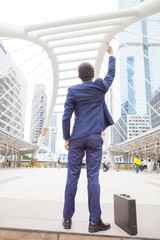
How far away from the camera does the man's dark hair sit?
2.03 metres

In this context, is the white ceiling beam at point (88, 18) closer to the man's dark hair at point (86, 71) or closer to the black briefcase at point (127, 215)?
the man's dark hair at point (86, 71)

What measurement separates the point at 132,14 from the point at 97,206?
7.43 metres

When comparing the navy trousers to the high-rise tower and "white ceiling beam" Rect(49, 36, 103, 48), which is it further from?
the high-rise tower

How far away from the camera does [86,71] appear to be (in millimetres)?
2047

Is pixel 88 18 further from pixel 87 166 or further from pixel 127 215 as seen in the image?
pixel 127 215

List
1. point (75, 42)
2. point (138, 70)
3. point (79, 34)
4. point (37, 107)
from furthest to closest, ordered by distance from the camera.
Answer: point (138, 70)
point (37, 107)
point (75, 42)
point (79, 34)

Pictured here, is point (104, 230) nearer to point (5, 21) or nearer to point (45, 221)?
point (45, 221)

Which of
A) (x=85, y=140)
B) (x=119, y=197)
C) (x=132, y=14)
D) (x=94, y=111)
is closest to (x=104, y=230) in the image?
(x=119, y=197)

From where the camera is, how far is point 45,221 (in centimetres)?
175

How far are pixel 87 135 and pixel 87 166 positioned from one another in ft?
1.05

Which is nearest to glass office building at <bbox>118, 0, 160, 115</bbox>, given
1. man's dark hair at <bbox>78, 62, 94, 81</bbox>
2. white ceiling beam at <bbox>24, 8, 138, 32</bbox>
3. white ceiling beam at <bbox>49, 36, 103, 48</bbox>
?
white ceiling beam at <bbox>49, 36, 103, 48</bbox>

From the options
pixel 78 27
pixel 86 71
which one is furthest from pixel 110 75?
pixel 78 27

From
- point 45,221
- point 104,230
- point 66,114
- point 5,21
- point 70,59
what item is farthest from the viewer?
point 70,59

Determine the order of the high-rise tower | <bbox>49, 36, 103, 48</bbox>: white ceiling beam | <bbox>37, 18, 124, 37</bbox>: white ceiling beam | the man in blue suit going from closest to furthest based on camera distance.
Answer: the man in blue suit, <bbox>37, 18, 124, 37</bbox>: white ceiling beam, <bbox>49, 36, 103, 48</bbox>: white ceiling beam, the high-rise tower
